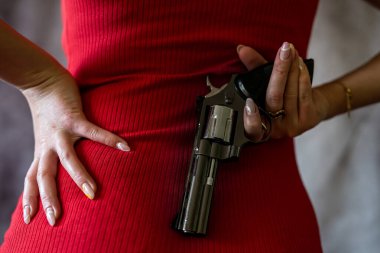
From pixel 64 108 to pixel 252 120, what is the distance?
22 centimetres

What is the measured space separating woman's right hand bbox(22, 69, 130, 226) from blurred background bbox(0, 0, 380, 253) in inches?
15.9

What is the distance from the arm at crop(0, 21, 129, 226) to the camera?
50 centimetres

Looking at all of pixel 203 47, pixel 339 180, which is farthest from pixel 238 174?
pixel 339 180

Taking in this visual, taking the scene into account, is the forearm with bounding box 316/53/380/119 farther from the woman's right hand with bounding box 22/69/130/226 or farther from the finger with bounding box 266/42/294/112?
the woman's right hand with bounding box 22/69/130/226

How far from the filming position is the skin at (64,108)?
0.50m

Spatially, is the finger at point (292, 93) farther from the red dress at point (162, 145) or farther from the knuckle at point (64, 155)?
the knuckle at point (64, 155)

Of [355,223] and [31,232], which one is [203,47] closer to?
[31,232]

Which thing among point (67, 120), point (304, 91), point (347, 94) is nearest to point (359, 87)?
point (347, 94)

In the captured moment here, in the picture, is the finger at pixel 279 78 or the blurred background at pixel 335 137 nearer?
the finger at pixel 279 78

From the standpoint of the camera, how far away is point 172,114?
52cm

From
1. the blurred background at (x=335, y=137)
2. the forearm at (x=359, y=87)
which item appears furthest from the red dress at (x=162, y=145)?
the blurred background at (x=335, y=137)

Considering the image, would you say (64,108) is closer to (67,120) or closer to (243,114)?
(67,120)

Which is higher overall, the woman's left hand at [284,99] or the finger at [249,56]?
the finger at [249,56]

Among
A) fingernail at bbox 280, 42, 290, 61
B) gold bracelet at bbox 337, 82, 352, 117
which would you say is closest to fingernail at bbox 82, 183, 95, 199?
fingernail at bbox 280, 42, 290, 61
